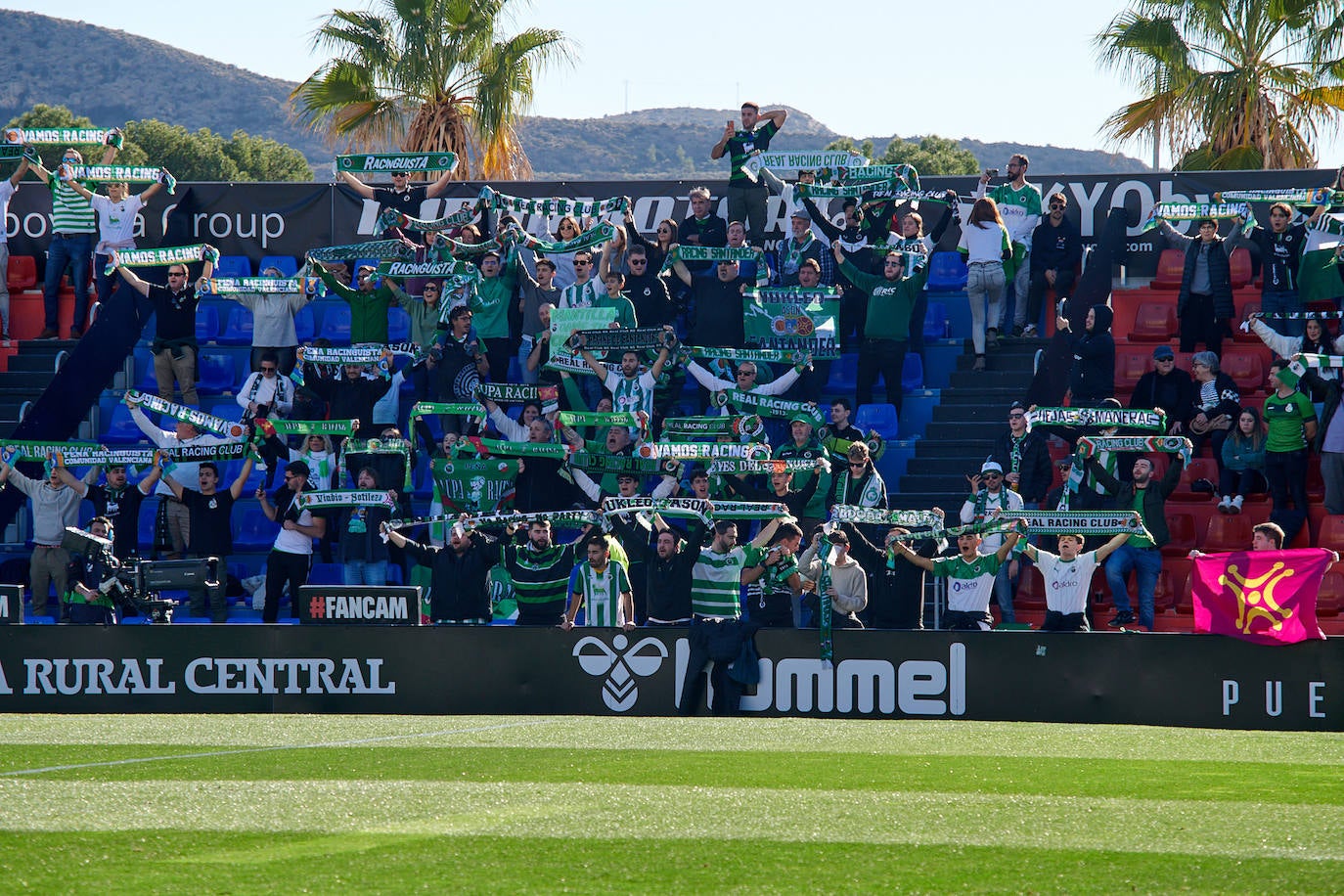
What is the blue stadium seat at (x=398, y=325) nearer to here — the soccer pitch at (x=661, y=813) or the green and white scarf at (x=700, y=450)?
the green and white scarf at (x=700, y=450)

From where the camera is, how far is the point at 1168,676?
1291 centimetres

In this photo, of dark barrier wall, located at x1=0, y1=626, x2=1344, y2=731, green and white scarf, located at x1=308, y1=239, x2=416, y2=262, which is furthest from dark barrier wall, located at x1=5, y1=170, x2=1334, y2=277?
dark barrier wall, located at x1=0, y1=626, x2=1344, y2=731

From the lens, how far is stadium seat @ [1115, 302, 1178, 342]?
18.6 m

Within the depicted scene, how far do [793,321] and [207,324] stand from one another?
7951 mm

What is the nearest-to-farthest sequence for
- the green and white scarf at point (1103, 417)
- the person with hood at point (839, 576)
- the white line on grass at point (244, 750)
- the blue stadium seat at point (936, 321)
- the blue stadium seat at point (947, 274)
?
the white line on grass at point (244, 750)
the person with hood at point (839, 576)
the green and white scarf at point (1103, 417)
the blue stadium seat at point (936, 321)
the blue stadium seat at point (947, 274)

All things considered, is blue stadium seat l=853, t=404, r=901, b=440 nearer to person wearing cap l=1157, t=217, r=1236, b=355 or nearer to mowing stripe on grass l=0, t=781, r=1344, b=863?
person wearing cap l=1157, t=217, r=1236, b=355

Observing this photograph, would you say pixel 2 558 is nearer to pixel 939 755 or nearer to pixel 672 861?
pixel 939 755

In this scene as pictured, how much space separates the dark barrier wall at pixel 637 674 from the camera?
12836mm

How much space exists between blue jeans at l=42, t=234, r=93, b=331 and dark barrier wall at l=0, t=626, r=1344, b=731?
744cm

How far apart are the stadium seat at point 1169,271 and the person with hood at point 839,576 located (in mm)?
7154

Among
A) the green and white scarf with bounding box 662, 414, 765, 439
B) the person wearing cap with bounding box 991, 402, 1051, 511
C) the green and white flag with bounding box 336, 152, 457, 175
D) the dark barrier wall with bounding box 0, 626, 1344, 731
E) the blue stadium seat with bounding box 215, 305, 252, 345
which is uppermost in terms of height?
Answer: the green and white flag with bounding box 336, 152, 457, 175

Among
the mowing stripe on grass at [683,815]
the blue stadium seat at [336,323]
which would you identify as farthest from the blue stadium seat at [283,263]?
the mowing stripe on grass at [683,815]

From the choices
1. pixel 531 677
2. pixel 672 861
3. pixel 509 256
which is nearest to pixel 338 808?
pixel 672 861

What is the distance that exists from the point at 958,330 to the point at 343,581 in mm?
8277
